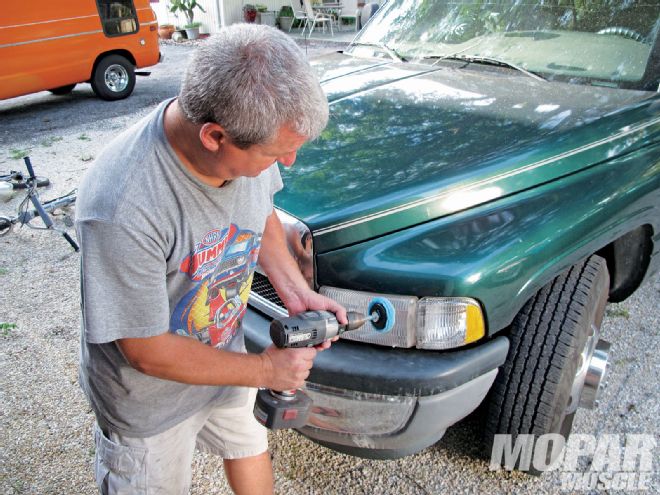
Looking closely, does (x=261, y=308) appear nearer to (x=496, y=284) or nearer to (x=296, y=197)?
(x=296, y=197)

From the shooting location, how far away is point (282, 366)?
153cm

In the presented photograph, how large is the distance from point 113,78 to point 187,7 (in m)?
8.22

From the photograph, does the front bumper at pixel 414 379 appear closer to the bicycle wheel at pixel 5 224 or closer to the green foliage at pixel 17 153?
the bicycle wheel at pixel 5 224

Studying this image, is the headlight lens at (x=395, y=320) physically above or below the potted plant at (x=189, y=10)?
above

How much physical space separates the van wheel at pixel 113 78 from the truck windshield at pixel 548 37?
7.01 metres

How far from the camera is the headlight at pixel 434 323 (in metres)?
1.85

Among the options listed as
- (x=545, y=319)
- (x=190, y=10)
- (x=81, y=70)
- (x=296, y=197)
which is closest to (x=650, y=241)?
(x=545, y=319)

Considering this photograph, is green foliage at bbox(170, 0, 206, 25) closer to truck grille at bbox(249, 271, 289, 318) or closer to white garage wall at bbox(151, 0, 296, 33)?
white garage wall at bbox(151, 0, 296, 33)

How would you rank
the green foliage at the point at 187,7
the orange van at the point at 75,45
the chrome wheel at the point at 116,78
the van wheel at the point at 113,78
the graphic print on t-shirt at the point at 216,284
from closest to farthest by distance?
the graphic print on t-shirt at the point at 216,284
the orange van at the point at 75,45
the van wheel at the point at 113,78
the chrome wheel at the point at 116,78
the green foliage at the point at 187,7

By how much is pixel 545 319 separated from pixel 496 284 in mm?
367

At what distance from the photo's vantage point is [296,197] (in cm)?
209

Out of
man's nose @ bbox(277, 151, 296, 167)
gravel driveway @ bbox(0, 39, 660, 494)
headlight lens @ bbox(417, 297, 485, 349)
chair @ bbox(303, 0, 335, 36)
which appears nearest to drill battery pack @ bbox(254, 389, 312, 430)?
headlight lens @ bbox(417, 297, 485, 349)

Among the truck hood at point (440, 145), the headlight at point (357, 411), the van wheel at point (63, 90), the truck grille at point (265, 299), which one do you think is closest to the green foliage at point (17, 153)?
the van wheel at point (63, 90)

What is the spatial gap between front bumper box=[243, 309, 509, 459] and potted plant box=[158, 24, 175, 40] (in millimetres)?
16640
